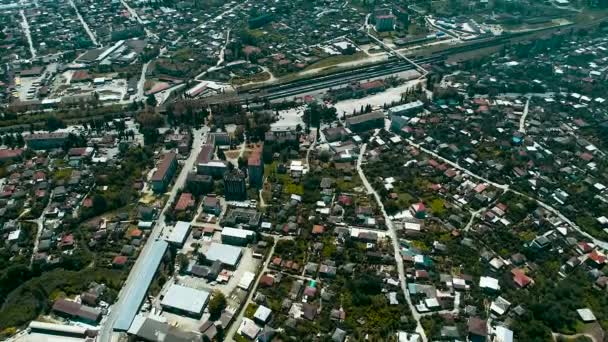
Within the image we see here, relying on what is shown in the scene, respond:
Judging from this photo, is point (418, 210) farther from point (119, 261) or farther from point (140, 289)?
point (119, 261)

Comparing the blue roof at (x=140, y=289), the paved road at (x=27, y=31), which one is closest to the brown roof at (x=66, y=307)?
the blue roof at (x=140, y=289)

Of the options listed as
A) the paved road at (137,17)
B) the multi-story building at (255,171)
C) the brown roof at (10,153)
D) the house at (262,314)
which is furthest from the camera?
the paved road at (137,17)

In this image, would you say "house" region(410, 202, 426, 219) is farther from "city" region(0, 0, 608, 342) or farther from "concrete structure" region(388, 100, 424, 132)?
"concrete structure" region(388, 100, 424, 132)

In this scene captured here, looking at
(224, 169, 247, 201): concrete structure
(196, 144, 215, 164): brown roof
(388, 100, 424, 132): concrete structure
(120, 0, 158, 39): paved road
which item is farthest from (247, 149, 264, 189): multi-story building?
(120, 0, 158, 39): paved road

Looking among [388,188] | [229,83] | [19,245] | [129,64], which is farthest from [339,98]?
[19,245]

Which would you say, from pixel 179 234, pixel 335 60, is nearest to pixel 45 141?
pixel 179 234

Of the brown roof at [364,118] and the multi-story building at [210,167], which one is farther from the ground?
the brown roof at [364,118]

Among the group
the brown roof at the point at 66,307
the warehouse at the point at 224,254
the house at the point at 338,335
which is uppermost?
the warehouse at the point at 224,254

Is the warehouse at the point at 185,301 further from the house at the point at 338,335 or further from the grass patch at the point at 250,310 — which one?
the house at the point at 338,335

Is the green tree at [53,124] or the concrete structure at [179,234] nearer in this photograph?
the concrete structure at [179,234]
